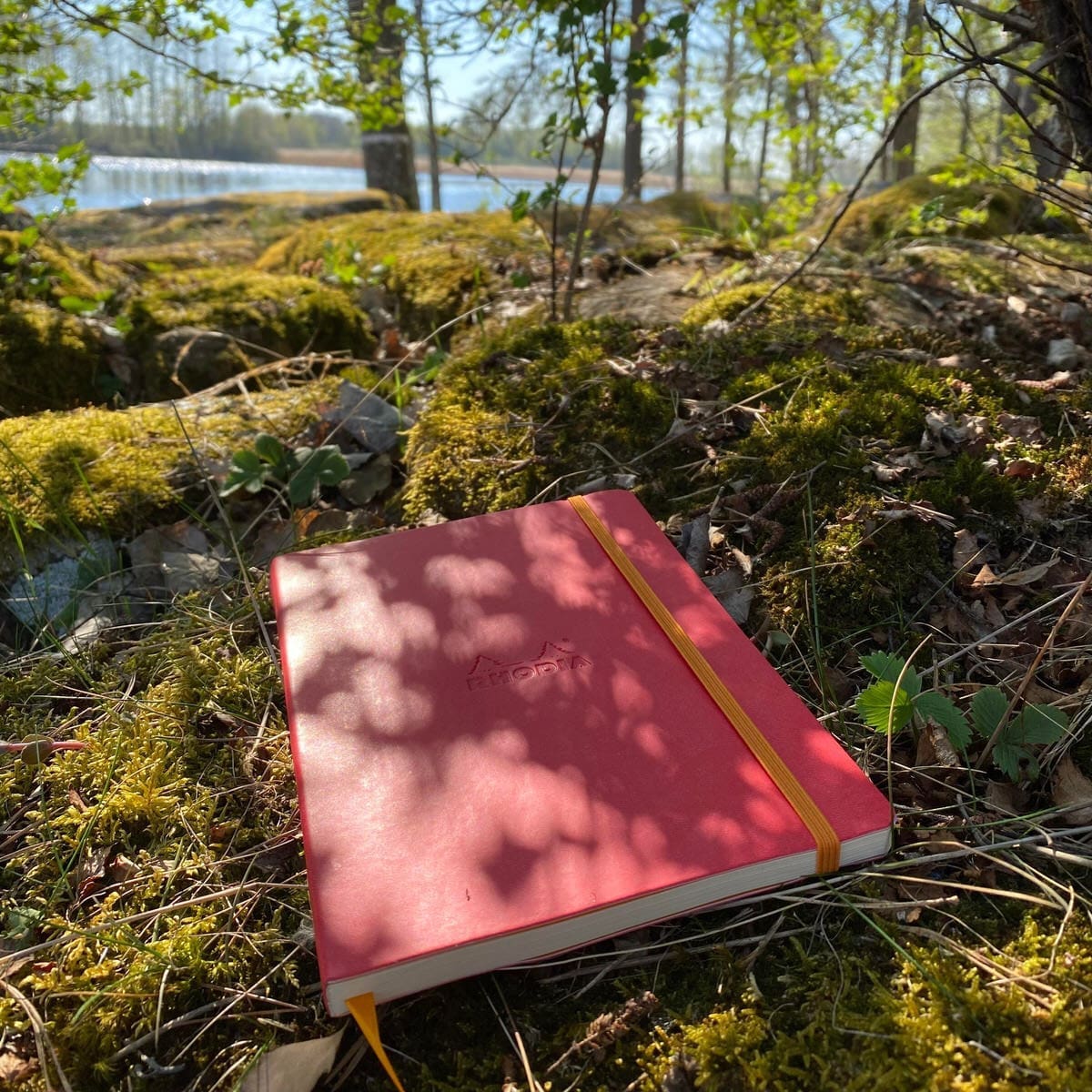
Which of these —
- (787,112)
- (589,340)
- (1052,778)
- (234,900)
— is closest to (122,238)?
(787,112)

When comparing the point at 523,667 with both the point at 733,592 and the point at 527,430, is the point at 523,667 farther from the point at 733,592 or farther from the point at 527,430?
the point at 527,430

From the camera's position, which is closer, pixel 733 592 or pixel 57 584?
pixel 733 592

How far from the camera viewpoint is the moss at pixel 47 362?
10.5 feet

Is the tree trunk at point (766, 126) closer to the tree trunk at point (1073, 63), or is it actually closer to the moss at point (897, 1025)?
the tree trunk at point (1073, 63)

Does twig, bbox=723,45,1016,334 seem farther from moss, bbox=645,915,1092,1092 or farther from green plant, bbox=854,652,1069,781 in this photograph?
moss, bbox=645,915,1092,1092

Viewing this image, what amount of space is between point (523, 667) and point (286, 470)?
4.36 feet

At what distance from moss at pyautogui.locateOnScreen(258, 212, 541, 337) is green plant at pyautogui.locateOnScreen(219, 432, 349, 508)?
4.70ft

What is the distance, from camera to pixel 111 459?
2555 mm

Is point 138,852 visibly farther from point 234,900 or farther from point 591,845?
point 591,845

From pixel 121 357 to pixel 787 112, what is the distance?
3781mm

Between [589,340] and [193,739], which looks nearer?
[193,739]

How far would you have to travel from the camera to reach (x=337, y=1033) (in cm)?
112

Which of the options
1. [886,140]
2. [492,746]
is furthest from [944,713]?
[886,140]

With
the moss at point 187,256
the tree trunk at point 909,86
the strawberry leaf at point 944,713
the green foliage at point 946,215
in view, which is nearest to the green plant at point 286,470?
the strawberry leaf at point 944,713
